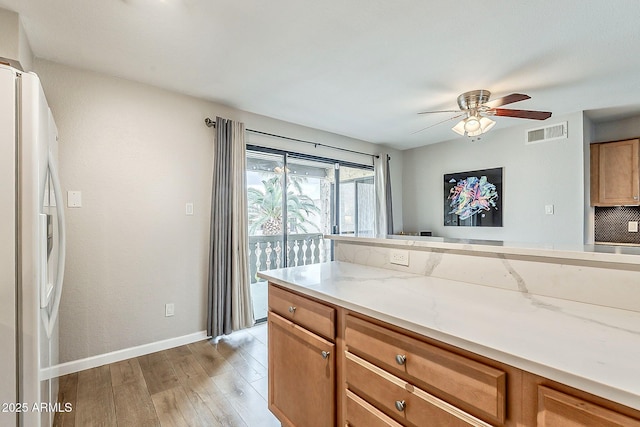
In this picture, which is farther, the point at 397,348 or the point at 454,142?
the point at 454,142

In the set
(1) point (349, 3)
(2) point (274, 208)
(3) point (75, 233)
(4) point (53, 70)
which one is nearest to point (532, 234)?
(2) point (274, 208)

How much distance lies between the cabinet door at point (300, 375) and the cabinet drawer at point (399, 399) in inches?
5.8

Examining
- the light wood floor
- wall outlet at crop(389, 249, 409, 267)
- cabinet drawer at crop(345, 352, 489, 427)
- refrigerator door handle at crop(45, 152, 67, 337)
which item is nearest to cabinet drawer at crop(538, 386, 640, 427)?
cabinet drawer at crop(345, 352, 489, 427)

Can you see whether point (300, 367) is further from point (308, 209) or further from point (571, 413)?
point (308, 209)

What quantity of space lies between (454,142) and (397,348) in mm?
4453

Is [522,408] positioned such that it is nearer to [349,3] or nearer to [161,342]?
[349,3]

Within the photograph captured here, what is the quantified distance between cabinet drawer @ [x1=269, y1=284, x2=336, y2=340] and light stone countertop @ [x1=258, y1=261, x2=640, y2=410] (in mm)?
58

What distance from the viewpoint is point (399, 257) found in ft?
5.45

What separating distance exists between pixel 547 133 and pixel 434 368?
4095mm

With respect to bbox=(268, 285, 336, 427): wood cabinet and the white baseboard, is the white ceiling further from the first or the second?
the white baseboard

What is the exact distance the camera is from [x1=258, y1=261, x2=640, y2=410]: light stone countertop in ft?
2.05

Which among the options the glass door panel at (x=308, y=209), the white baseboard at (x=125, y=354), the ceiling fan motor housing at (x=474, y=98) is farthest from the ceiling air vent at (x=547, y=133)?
the white baseboard at (x=125, y=354)

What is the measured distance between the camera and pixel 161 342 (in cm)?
271

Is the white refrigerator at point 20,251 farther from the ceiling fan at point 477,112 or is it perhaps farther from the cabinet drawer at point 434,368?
the ceiling fan at point 477,112
